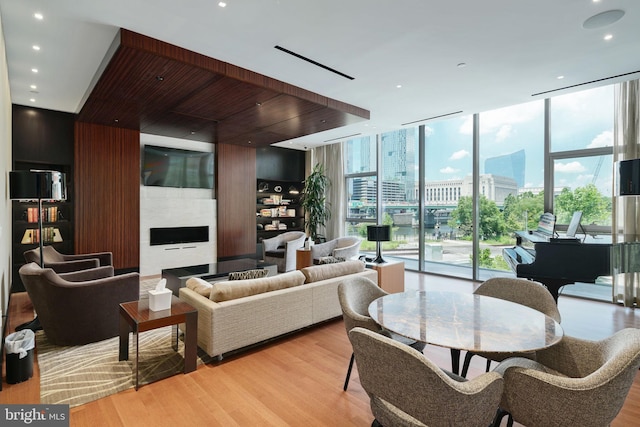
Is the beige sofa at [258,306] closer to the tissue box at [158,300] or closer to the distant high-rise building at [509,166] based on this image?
the tissue box at [158,300]

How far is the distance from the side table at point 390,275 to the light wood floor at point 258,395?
4.56ft

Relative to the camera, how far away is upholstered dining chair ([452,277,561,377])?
234cm

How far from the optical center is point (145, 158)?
6699mm

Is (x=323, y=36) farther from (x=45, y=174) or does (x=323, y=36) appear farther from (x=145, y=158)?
(x=145, y=158)

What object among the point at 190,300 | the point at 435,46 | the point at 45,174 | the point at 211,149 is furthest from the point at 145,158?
the point at 435,46

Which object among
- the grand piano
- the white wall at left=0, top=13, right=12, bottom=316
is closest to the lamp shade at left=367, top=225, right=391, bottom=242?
the grand piano

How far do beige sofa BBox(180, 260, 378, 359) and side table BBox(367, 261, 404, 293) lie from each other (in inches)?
37.3

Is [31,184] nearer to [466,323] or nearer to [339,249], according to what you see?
[466,323]

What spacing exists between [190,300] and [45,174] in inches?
89.9

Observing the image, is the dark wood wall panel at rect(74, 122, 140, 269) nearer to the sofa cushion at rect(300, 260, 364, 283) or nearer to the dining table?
the sofa cushion at rect(300, 260, 364, 283)

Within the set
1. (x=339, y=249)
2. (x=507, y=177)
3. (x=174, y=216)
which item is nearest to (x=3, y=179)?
(x=174, y=216)

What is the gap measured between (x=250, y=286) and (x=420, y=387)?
219cm

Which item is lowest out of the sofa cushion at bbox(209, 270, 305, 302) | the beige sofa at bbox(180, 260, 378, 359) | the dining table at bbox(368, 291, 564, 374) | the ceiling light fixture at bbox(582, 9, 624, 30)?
the beige sofa at bbox(180, 260, 378, 359)

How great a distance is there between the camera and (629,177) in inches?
124
